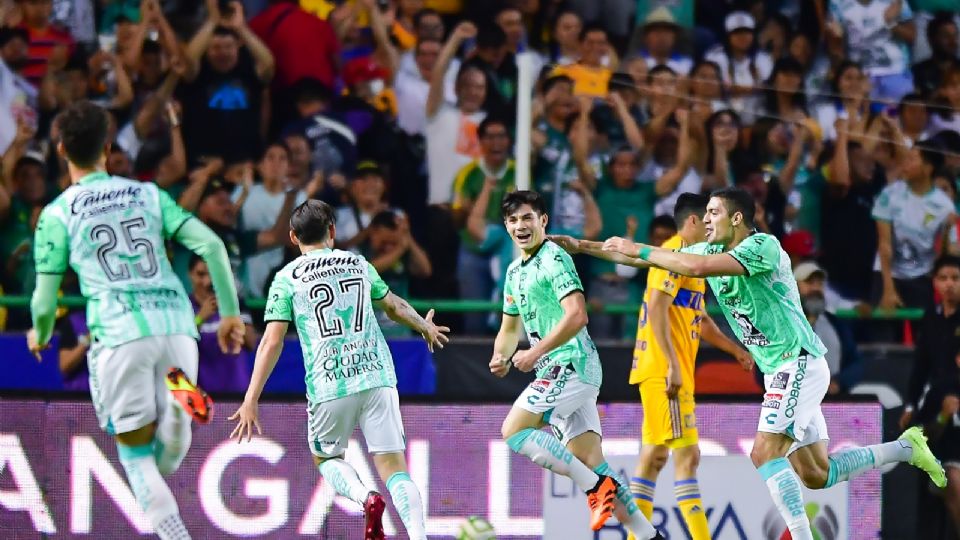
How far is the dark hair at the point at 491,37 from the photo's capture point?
1400cm

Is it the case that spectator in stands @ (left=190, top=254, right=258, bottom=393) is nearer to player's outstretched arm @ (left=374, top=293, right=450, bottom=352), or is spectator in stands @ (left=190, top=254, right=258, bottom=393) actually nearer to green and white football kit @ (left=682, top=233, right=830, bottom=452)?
player's outstretched arm @ (left=374, top=293, right=450, bottom=352)

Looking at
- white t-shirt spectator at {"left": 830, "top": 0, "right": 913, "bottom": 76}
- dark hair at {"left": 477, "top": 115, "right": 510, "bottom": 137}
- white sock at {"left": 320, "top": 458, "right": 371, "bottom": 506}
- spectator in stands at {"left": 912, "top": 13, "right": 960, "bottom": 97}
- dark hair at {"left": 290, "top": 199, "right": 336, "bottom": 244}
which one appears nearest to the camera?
dark hair at {"left": 290, "top": 199, "right": 336, "bottom": 244}

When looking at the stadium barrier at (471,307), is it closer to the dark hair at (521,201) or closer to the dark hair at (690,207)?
the dark hair at (690,207)

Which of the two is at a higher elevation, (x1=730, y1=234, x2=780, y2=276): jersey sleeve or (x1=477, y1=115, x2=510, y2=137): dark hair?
(x1=477, y1=115, x2=510, y2=137): dark hair

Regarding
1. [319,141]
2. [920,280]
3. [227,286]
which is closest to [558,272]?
[227,286]

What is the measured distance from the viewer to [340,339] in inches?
339

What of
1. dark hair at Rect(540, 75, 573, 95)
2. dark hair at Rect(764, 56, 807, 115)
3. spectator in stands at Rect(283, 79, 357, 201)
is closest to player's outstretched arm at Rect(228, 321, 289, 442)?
spectator in stands at Rect(283, 79, 357, 201)

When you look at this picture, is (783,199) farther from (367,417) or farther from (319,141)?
(367,417)

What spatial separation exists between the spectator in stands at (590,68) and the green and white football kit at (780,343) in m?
4.75

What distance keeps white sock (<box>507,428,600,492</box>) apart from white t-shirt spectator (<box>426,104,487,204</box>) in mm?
4372

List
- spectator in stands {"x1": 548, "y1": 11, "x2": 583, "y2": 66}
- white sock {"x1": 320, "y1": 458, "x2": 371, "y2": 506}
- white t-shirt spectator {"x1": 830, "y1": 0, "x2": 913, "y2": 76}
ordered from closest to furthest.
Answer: white sock {"x1": 320, "y1": 458, "x2": 371, "y2": 506} → spectator in stands {"x1": 548, "y1": 11, "x2": 583, "y2": 66} → white t-shirt spectator {"x1": 830, "y1": 0, "x2": 913, "y2": 76}

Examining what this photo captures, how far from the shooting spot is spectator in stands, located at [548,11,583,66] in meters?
14.2

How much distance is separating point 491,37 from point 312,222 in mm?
5754

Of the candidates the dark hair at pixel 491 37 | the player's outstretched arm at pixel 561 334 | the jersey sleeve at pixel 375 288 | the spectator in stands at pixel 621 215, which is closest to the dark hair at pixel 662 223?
the spectator in stands at pixel 621 215
